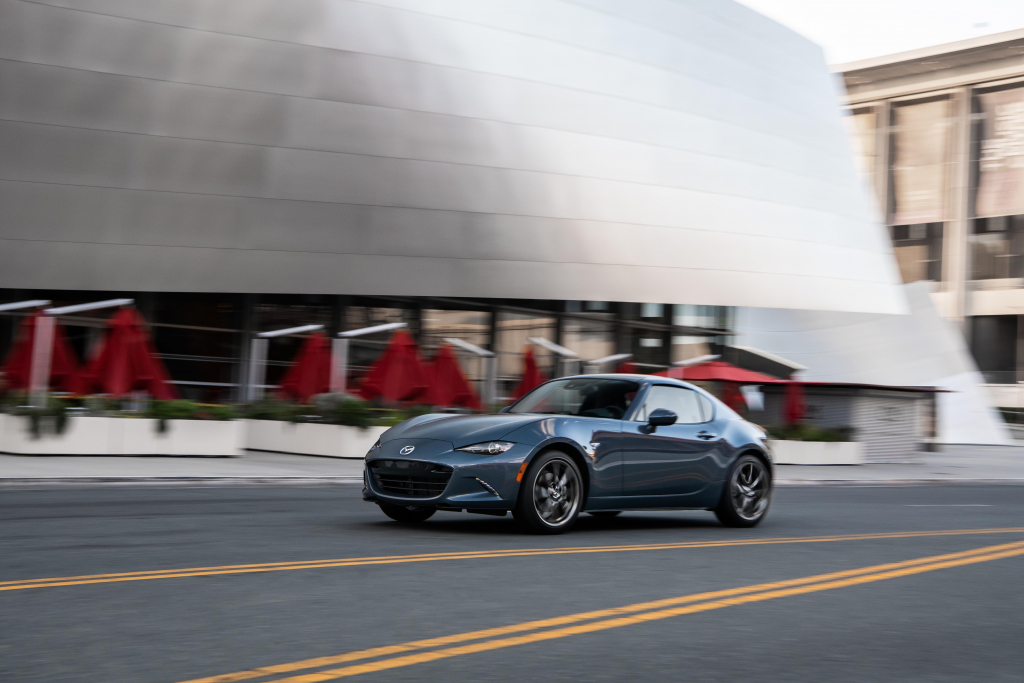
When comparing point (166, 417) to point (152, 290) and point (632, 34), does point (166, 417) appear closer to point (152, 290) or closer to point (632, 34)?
point (152, 290)

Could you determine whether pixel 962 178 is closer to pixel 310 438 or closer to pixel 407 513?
pixel 310 438

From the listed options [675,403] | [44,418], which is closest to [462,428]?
[675,403]

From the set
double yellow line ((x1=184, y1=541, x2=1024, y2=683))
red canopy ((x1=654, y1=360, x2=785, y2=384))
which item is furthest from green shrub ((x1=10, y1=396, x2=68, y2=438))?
red canopy ((x1=654, y1=360, x2=785, y2=384))

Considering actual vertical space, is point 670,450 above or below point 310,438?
above

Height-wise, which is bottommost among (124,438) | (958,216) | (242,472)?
(242,472)

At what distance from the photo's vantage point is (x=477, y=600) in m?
6.20

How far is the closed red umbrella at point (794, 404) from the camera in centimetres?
2858

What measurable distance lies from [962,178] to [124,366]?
214 ft

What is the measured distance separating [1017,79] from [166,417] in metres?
67.2

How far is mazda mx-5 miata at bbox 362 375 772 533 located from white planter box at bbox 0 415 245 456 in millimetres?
9220

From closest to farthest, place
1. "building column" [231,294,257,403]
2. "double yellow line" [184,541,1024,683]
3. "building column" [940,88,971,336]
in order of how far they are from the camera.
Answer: "double yellow line" [184,541,1024,683], "building column" [231,294,257,403], "building column" [940,88,971,336]

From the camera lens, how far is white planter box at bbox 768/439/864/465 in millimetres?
26641

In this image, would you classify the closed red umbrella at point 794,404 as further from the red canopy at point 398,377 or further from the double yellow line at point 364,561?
the double yellow line at point 364,561

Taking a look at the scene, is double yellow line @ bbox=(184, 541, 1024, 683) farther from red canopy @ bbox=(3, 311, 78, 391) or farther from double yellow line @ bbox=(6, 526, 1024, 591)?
red canopy @ bbox=(3, 311, 78, 391)
